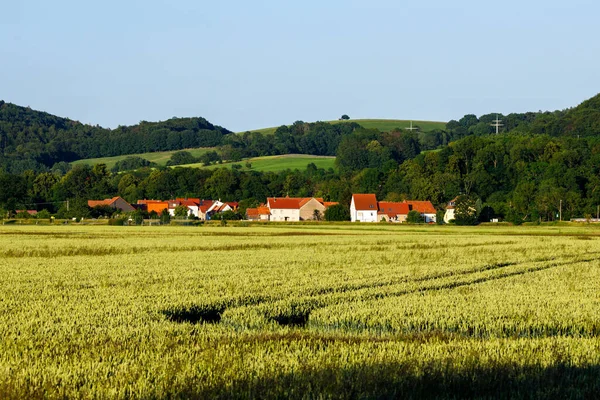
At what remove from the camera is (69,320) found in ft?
44.1

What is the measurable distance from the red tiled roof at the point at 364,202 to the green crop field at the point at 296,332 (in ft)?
336

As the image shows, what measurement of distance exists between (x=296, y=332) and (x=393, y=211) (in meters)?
118

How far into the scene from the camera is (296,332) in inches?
513

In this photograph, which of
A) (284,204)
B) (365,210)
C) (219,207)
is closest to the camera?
(365,210)

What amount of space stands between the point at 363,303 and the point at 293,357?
662 centimetres

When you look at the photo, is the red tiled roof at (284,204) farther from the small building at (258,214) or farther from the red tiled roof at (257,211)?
the small building at (258,214)

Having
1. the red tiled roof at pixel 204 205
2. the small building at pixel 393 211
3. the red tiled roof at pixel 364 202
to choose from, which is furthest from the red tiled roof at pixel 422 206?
the red tiled roof at pixel 204 205

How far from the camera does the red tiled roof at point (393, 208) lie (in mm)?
129750

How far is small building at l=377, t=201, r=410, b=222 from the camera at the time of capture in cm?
12888

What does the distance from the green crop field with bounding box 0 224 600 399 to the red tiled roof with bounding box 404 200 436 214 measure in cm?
10498

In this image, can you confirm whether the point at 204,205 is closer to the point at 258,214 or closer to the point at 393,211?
the point at 258,214

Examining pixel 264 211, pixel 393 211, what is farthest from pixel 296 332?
pixel 264 211

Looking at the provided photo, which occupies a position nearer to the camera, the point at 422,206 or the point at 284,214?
the point at 422,206

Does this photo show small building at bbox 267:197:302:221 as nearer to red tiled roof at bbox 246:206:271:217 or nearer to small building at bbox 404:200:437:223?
red tiled roof at bbox 246:206:271:217
